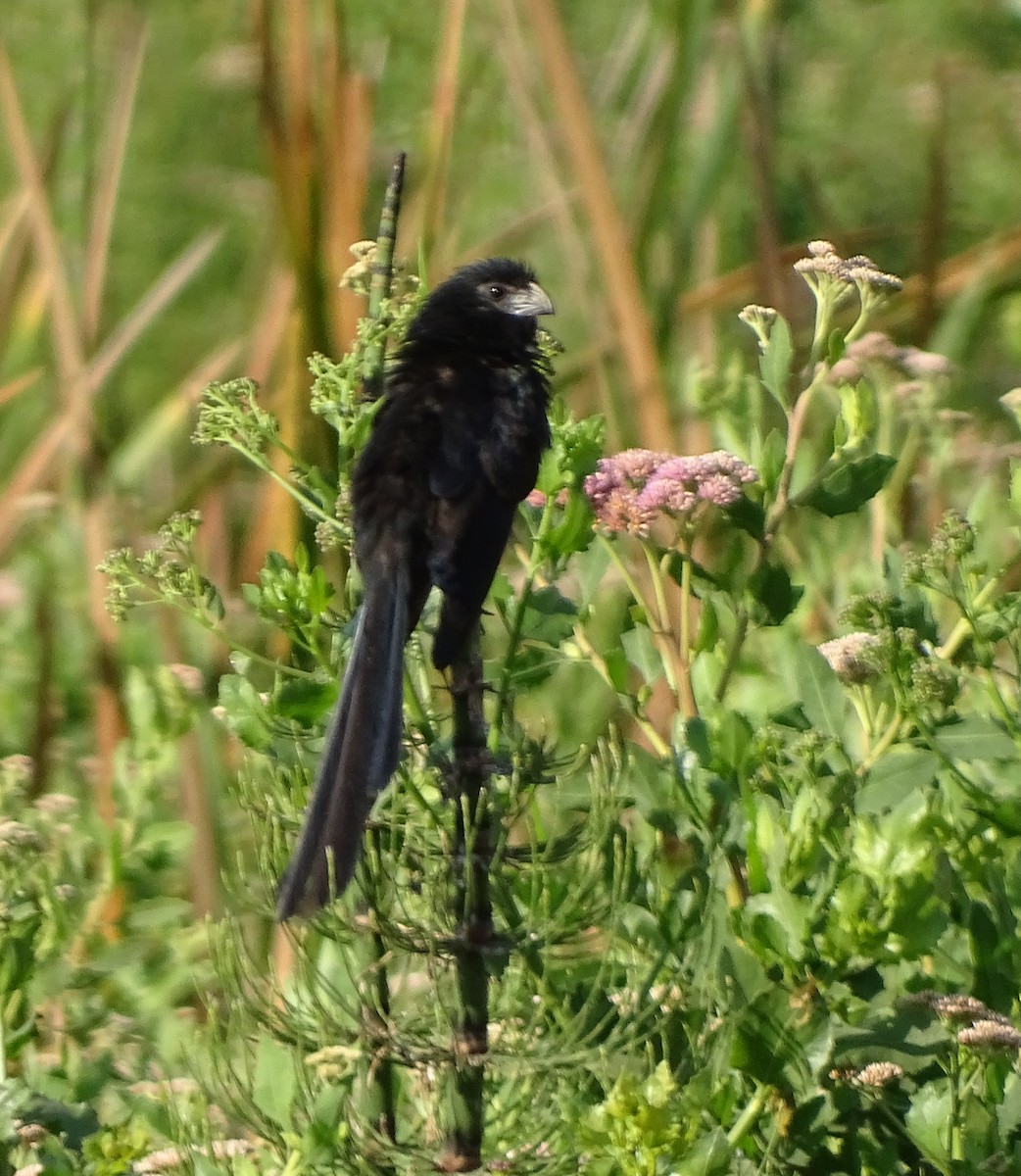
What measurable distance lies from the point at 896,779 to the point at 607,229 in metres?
1.59

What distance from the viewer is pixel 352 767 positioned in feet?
6.63

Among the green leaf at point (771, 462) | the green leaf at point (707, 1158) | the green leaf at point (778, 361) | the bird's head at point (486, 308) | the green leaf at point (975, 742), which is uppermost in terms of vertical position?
the bird's head at point (486, 308)

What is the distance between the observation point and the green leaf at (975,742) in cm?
237

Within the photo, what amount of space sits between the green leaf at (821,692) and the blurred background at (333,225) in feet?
1.82

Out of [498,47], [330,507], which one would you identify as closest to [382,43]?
[498,47]

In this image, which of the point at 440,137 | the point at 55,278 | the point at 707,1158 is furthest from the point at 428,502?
the point at 55,278

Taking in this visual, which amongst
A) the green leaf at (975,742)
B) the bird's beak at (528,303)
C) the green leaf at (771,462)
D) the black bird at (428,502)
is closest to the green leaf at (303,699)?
the black bird at (428,502)

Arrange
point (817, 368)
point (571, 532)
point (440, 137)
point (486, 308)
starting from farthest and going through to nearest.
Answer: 1. point (440, 137)
2. point (486, 308)
3. point (817, 368)
4. point (571, 532)

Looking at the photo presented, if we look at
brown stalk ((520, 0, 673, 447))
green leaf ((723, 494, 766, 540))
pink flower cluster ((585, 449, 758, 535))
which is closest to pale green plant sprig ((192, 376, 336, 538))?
pink flower cluster ((585, 449, 758, 535))

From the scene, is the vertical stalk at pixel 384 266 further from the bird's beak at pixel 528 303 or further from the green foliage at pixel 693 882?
the bird's beak at pixel 528 303

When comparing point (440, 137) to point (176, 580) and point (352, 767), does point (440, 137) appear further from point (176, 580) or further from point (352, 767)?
point (352, 767)

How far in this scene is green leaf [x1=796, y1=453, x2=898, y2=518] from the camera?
8.05ft

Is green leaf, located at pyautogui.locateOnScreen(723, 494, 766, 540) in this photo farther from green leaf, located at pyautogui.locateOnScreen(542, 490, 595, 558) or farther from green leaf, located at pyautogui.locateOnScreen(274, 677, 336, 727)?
green leaf, located at pyautogui.locateOnScreen(274, 677, 336, 727)

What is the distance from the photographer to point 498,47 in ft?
14.8
